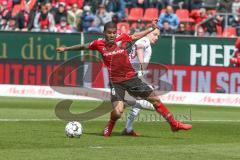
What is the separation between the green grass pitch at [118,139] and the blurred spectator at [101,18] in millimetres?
10330

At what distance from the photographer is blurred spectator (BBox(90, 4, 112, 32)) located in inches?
1358

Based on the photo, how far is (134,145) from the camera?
50.0ft

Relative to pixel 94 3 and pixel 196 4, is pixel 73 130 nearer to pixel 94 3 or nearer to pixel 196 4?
pixel 94 3

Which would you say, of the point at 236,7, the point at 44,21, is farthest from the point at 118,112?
the point at 236,7

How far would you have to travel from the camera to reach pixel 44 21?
34.4 metres

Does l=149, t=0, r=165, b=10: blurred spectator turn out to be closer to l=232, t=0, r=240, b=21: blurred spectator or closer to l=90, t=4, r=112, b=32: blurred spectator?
l=90, t=4, r=112, b=32: blurred spectator

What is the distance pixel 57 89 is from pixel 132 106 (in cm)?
1347

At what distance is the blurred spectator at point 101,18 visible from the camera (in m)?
34.5

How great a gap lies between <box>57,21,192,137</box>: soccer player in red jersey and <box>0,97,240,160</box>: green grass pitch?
17.7 inches

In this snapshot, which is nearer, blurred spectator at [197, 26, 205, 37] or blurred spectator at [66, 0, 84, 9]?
blurred spectator at [197, 26, 205, 37]

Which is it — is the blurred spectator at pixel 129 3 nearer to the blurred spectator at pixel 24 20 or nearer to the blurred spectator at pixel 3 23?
the blurred spectator at pixel 24 20

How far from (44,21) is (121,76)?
58.9ft

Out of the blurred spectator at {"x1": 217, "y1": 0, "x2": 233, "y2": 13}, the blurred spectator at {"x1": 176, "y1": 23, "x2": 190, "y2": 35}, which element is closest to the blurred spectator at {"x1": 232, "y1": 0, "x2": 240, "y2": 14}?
the blurred spectator at {"x1": 217, "y1": 0, "x2": 233, "y2": 13}

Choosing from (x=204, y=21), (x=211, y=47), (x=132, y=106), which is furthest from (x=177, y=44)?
(x=132, y=106)
